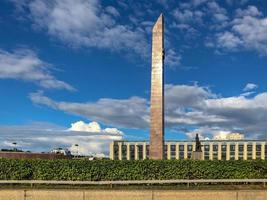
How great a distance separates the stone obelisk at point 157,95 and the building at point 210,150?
439 feet

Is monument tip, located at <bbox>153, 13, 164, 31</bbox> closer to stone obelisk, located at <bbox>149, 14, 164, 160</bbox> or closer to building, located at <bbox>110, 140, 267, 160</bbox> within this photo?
stone obelisk, located at <bbox>149, 14, 164, 160</bbox>

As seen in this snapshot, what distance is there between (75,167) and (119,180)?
2.22m

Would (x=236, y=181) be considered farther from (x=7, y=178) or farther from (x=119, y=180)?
(x=7, y=178)

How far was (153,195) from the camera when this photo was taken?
18.1 meters

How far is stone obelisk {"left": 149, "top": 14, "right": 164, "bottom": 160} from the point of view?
2905 centimetres

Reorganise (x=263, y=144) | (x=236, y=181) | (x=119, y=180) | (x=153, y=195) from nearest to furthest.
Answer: (x=153, y=195) → (x=236, y=181) → (x=119, y=180) → (x=263, y=144)

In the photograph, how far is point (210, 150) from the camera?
167125 mm

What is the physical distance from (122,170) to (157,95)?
8.74m

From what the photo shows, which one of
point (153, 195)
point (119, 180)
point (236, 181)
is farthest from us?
point (119, 180)

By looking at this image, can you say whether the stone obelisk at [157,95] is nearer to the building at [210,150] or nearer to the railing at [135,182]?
the railing at [135,182]

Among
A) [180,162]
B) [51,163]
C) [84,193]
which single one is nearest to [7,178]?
[51,163]

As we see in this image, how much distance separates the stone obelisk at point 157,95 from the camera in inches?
1144

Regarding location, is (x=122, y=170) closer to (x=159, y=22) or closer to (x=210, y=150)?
(x=159, y=22)

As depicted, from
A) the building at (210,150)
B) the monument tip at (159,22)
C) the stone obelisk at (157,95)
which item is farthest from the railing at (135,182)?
the building at (210,150)
